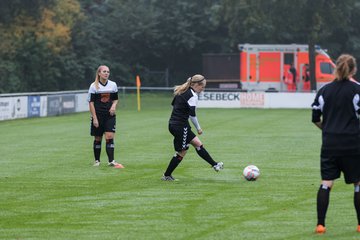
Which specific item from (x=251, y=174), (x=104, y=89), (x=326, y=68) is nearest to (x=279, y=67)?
(x=326, y=68)

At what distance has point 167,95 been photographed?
179 ft

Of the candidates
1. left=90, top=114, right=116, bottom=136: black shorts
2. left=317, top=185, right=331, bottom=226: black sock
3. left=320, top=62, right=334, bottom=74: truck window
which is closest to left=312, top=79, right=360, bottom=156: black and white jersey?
left=317, top=185, right=331, bottom=226: black sock

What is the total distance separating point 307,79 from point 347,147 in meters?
40.8

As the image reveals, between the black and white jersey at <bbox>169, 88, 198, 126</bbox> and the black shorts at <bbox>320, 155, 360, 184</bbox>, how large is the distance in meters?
4.84

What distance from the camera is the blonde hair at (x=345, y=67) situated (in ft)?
32.3

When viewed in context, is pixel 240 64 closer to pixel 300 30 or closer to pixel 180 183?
pixel 300 30

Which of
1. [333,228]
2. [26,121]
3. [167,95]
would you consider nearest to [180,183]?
[333,228]

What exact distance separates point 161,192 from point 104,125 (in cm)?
383

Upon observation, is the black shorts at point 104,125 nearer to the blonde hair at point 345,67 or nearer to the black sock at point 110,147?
the black sock at point 110,147

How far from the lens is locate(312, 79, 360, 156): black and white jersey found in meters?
9.95

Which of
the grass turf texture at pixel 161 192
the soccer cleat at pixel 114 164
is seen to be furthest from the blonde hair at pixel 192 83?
the soccer cleat at pixel 114 164

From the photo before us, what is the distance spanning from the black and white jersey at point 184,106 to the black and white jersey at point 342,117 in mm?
4802

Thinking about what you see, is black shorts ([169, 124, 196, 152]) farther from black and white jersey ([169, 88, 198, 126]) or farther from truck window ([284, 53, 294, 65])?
truck window ([284, 53, 294, 65])

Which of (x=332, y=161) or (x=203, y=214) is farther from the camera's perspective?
(x=203, y=214)
